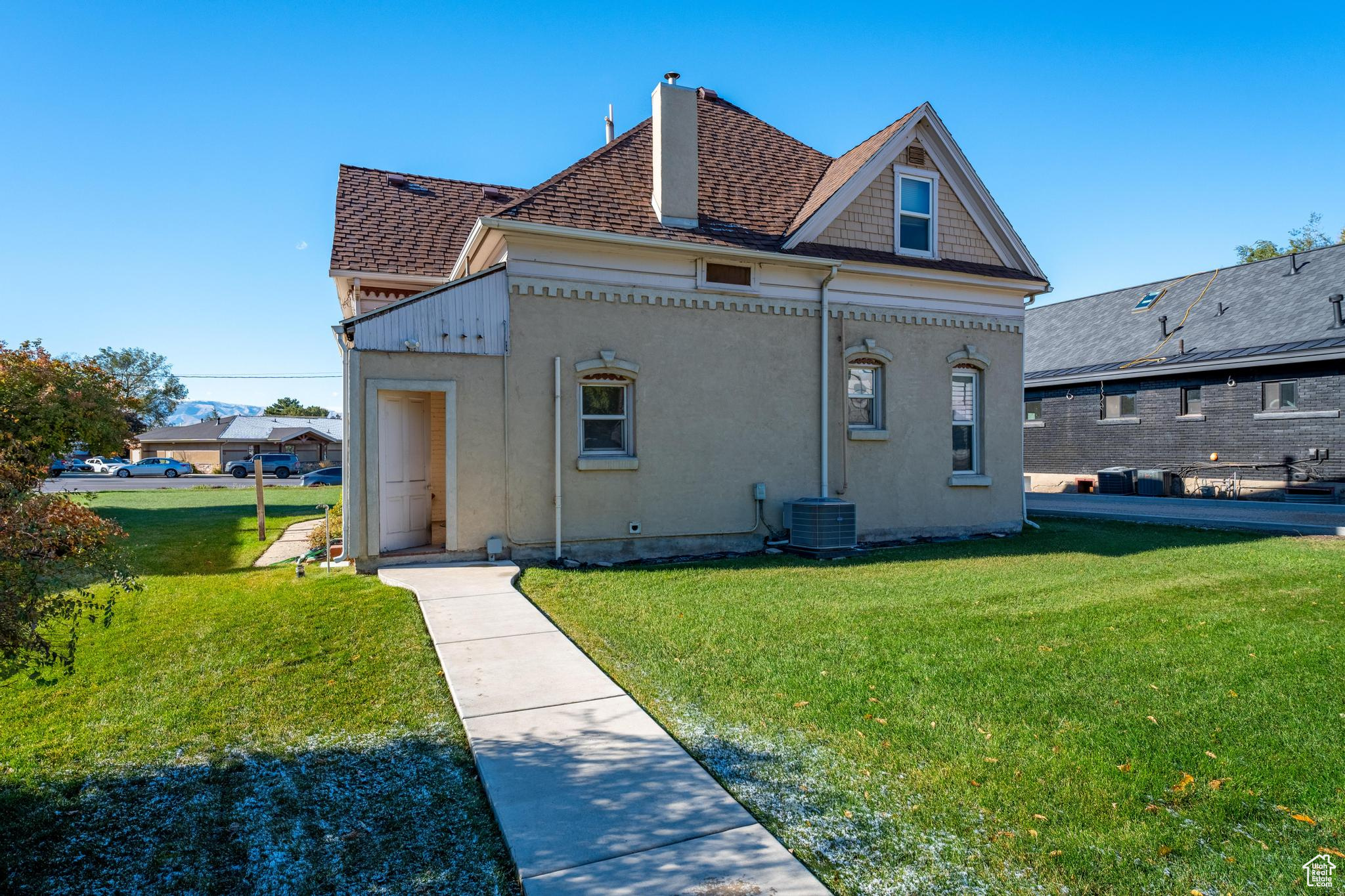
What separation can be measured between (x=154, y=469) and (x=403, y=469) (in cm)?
5923

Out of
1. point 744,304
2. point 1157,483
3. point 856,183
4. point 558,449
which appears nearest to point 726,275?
point 744,304

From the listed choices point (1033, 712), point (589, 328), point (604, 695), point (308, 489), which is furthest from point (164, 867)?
point (308, 489)

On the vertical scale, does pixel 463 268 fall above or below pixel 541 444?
above

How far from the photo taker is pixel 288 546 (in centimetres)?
1416

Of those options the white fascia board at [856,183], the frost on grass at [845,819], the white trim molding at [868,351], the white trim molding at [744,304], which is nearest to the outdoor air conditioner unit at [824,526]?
the white trim molding at [868,351]

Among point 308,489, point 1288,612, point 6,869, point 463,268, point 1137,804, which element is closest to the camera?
point 6,869

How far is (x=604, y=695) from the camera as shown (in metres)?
5.45

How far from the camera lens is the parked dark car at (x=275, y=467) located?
54.0 metres

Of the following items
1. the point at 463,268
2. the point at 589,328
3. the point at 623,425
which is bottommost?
the point at 623,425

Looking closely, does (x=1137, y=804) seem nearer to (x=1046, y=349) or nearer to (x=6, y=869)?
(x=6, y=869)

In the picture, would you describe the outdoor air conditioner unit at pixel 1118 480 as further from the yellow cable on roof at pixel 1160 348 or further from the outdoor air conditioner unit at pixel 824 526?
the outdoor air conditioner unit at pixel 824 526

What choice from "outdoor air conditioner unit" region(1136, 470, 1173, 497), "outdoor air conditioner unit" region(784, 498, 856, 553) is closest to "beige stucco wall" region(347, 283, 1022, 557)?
"outdoor air conditioner unit" region(784, 498, 856, 553)

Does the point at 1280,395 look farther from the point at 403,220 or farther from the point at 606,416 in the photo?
the point at 403,220

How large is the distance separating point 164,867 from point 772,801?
2860 mm
